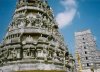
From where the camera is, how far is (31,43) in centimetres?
4244

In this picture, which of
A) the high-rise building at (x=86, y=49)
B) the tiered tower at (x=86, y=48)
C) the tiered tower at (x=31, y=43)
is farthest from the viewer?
the tiered tower at (x=86, y=48)

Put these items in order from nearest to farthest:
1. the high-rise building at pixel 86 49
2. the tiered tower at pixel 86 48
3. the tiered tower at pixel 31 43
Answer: the tiered tower at pixel 31 43
the high-rise building at pixel 86 49
the tiered tower at pixel 86 48

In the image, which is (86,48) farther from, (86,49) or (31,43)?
(31,43)

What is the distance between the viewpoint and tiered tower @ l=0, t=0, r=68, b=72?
4016 cm

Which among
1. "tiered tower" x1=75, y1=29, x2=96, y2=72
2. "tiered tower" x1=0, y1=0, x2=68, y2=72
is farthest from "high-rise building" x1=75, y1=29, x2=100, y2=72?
"tiered tower" x1=0, y1=0, x2=68, y2=72

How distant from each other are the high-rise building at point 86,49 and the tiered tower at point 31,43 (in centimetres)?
3056

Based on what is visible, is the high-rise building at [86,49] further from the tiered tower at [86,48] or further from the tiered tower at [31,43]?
the tiered tower at [31,43]

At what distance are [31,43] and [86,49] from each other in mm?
41983

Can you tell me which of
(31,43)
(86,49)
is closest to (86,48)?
(86,49)

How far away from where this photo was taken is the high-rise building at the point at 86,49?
252 ft

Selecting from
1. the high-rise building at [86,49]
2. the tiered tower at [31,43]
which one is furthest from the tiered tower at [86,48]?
the tiered tower at [31,43]

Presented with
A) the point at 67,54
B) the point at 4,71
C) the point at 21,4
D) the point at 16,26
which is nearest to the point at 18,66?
the point at 4,71

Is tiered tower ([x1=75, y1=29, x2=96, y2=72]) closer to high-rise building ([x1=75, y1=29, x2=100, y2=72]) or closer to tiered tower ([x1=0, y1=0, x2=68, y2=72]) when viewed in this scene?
high-rise building ([x1=75, y1=29, x2=100, y2=72])

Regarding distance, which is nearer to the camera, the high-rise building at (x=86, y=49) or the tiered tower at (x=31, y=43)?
the tiered tower at (x=31, y=43)
